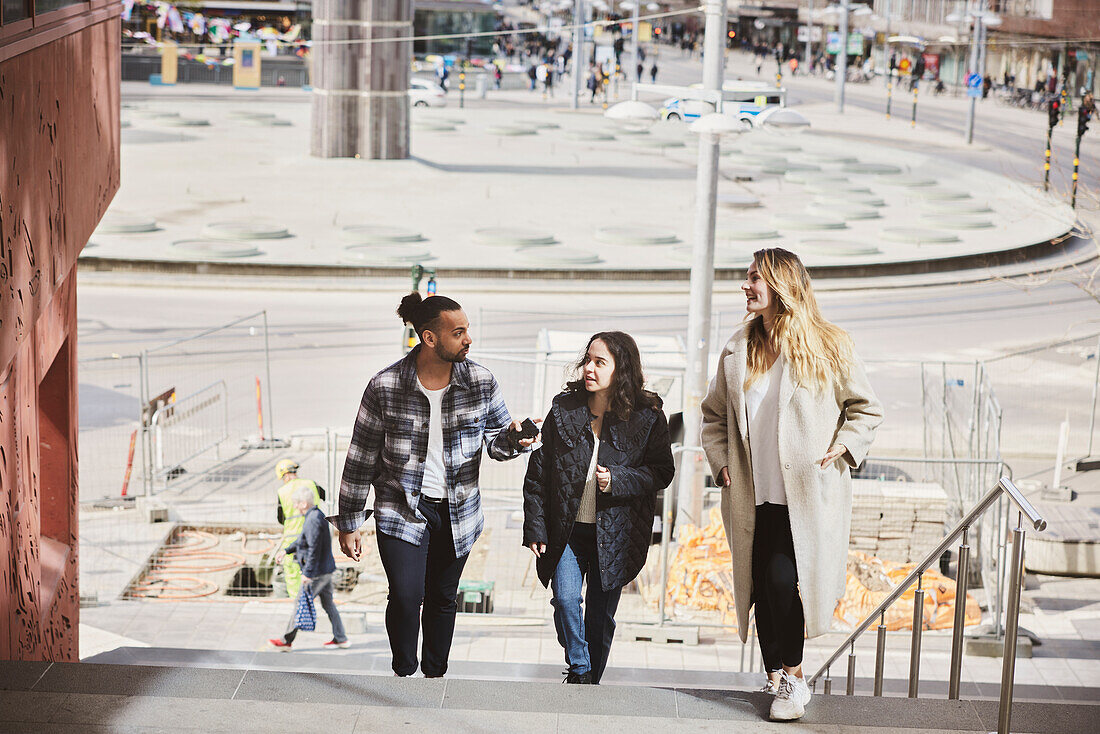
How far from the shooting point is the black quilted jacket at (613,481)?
5.41 m

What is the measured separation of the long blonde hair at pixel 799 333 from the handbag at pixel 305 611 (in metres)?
6.26

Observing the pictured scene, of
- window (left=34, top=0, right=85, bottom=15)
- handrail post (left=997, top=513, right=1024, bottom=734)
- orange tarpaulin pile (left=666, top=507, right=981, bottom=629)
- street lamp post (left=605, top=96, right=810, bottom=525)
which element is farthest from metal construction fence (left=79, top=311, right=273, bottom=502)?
handrail post (left=997, top=513, right=1024, bottom=734)

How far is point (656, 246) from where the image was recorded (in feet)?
93.9

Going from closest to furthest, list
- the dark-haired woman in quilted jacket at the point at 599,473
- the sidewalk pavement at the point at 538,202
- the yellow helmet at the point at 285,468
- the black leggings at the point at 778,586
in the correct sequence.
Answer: the black leggings at the point at 778,586 → the dark-haired woman in quilted jacket at the point at 599,473 → the yellow helmet at the point at 285,468 → the sidewalk pavement at the point at 538,202

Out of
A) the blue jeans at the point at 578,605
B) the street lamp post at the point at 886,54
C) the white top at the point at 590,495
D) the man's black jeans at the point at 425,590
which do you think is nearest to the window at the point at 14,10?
the man's black jeans at the point at 425,590

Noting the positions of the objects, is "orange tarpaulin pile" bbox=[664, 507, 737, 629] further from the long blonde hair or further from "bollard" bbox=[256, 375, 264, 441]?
the long blonde hair

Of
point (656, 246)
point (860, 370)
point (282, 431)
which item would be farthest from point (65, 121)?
point (656, 246)

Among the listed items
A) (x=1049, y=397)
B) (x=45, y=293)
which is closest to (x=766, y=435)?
(x=45, y=293)

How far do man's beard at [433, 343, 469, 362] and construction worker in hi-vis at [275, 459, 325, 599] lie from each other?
5512 millimetres

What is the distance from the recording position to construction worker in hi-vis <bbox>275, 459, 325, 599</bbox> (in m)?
10.8

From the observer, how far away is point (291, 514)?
10.8m

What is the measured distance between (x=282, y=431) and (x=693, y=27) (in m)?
100

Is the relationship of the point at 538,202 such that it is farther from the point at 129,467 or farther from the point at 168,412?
the point at 129,467

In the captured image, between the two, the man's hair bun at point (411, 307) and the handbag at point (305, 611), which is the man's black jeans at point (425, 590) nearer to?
the man's hair bun at point (411, 307)
